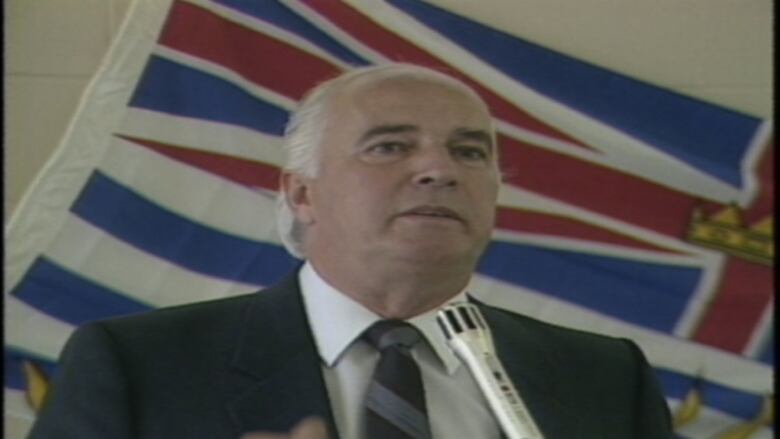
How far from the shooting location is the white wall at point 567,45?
75.7 inches

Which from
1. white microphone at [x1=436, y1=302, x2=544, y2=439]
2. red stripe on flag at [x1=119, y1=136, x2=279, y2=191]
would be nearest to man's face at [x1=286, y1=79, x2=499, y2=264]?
white microphone at [x1=436, y1=302, x2=544, y2=439]

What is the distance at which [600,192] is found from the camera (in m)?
1.98

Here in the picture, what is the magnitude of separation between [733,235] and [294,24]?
704mm

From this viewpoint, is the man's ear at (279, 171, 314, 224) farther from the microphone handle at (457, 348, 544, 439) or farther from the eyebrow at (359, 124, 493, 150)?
the microphone handle at (457, 348, 544, 439)

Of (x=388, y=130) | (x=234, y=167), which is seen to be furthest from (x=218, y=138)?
(x=388, y=130)

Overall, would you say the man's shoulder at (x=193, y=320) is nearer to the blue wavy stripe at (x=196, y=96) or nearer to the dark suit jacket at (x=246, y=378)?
the dark suit jacket at (x=246, y=378)

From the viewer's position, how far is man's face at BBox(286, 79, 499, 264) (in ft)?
3.73

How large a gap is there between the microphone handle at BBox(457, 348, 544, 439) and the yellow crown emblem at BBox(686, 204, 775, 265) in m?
1.28

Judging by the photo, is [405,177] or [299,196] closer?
[405,177]

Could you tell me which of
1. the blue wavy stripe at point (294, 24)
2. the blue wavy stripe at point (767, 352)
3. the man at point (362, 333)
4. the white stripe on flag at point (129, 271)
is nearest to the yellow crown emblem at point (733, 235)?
the blue wavy stripe at point (767, 352)

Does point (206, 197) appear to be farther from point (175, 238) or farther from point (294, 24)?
point (294, 24)

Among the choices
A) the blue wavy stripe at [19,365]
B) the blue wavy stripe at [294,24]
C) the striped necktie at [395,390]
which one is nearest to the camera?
the striped necktie at [395,390]

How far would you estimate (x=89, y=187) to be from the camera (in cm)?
186

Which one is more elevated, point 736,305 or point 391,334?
point 736,305
